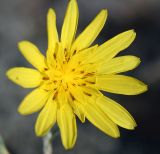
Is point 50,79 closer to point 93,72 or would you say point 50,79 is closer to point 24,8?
point 93,72

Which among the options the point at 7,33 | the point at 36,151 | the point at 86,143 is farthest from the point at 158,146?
the point at 7,33

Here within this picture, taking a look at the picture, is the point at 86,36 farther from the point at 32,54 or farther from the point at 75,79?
the point at 32,54

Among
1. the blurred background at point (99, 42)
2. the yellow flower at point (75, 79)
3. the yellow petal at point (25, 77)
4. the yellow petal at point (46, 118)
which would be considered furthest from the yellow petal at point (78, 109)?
the blurred background at point (99, 42)

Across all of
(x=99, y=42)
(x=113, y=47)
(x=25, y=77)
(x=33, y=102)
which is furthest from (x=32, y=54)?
(x=99, y=42)

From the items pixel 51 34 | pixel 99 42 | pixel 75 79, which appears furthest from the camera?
pixel 99 42

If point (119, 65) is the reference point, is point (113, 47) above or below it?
above

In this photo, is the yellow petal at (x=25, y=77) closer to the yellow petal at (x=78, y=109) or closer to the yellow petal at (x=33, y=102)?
the yellow petal at (x=33, y=102)

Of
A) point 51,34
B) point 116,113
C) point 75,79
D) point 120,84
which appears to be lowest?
point 116,113

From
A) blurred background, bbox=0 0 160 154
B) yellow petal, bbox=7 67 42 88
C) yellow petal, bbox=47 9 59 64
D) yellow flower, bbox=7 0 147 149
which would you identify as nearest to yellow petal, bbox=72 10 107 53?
yellow flower, bbox=7 0 147 149

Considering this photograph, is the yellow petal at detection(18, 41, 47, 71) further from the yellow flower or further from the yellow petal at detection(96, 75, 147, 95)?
the yellow petal at detection(96, 75, 147, 95)
